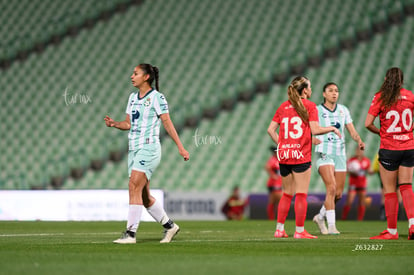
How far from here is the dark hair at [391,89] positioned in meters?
9.80

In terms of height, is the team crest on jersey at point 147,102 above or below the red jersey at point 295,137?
above

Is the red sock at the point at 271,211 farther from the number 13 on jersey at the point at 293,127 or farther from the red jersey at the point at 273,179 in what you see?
the number 13 on jersey at the point at 293,127

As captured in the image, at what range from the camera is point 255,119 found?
23203 mm

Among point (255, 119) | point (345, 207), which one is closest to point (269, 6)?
point (255, 119)

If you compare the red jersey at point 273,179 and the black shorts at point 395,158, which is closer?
the black shorts at point 395,158

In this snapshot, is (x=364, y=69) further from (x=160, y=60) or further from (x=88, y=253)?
(x=88, y=253)

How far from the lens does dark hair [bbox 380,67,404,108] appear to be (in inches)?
386

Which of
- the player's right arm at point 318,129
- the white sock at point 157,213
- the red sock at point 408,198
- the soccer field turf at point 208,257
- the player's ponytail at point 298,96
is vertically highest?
the player's ponytail at point 298,96

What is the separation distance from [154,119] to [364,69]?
52.0 ft

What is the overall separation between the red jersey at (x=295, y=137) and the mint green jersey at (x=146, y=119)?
1.84 metres

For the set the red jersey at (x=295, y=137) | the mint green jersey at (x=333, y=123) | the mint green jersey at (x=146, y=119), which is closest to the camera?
the mint green jersey at (x=146, y=119)

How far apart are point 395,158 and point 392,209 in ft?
2.16

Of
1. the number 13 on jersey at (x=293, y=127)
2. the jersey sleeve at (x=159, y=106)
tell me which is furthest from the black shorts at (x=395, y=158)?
the jersey sleeve at (x=159, y=106)

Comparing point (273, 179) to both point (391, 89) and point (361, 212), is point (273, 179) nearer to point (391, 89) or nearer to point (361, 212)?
point (361, 212)
